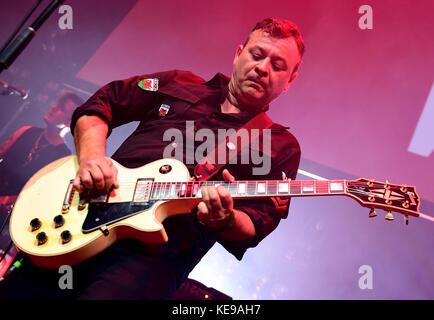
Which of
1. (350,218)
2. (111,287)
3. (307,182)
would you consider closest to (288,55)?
(307,182)

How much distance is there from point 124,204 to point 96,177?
0.71 feet

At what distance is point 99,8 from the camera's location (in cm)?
506

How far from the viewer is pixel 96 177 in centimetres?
153

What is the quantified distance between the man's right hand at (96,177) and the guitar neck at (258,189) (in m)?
0.25

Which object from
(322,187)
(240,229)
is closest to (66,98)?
(240,229)

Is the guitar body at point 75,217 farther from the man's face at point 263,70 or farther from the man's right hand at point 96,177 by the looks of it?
the man's face at point 263,70

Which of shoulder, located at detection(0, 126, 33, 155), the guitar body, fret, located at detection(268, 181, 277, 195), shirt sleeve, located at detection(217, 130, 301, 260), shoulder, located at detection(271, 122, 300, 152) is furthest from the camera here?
shoulder, located at detection(0, 126, 33, 155)

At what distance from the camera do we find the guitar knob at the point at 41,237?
1423 millimetres

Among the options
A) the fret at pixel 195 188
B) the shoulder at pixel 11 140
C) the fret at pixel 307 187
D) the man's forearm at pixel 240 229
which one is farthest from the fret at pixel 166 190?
the shoulder at pixel 11 140

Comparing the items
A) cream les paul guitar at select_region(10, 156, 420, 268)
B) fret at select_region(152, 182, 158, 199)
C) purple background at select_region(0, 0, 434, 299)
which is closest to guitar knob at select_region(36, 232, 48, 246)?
cream les paul guitar at select_region(10, 156, 420, 268)

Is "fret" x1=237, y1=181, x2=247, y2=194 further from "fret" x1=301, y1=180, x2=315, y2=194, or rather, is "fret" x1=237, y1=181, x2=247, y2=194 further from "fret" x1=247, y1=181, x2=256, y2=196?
"fret" x1=301, y1=180, x2=315, y2=194

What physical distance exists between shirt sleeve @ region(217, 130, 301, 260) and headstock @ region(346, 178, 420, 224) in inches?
19.5

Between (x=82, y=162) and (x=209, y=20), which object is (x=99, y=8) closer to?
(x=209, y=20)

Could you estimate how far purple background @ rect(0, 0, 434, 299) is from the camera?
3.07 m
